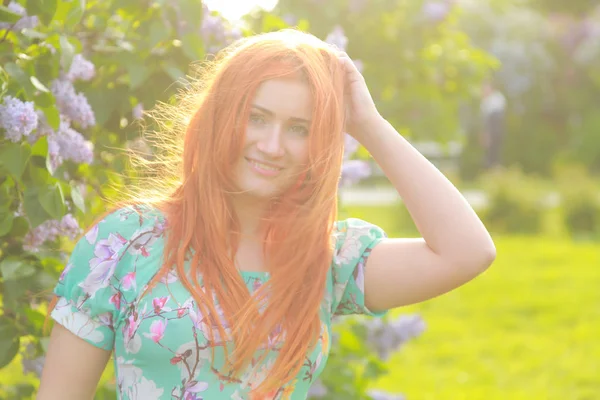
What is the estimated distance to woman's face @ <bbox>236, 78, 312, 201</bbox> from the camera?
191 cm

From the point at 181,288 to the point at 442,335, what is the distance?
5.80 meters

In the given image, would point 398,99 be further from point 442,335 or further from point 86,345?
point 442,335

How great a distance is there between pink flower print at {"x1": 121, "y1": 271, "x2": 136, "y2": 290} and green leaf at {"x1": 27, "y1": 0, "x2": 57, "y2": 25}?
2.16 ft

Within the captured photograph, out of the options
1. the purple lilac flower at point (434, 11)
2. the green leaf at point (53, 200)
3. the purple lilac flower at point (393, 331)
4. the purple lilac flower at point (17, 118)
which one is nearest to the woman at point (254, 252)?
the green leaf at point (53, 200)

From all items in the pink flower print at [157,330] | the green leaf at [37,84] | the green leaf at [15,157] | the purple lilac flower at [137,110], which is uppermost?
the purple lilac flower at [137,110]

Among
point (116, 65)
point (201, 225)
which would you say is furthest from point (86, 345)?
point (116, 65)

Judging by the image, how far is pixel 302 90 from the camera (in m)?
1.92

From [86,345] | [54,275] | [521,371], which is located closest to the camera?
[86,345]

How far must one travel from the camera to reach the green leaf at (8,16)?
81.4 inches

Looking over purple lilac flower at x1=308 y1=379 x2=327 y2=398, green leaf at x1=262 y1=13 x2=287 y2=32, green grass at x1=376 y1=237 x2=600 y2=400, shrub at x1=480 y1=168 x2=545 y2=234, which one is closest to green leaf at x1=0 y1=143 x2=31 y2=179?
green leaf at x1=262 y1=13 x2=287 y2=32

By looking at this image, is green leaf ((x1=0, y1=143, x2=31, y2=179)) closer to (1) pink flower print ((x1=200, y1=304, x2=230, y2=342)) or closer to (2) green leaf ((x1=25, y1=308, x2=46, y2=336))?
(2) green leaf ((x1=25, y1=308, x2=46, y2=336))

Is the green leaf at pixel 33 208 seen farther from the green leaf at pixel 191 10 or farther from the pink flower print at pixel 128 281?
the green leaf at pixel 191 10

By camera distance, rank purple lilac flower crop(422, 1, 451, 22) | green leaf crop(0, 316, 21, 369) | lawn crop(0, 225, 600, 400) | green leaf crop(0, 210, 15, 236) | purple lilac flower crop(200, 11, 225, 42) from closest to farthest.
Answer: green leaf crop(0, 210, 15, 236) < green leaf crop(0, 316, 21, 369) < purple lilac flower crop(200, 11, 225, 42) < purple lilac flower crop(422, 1, 451, 22) < lawn crop(0, 225, 600, 400)

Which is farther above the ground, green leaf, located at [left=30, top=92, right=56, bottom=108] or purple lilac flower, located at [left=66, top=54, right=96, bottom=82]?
purple lilac flower, located at [left=66, top=54, right=96, bottom=82]
